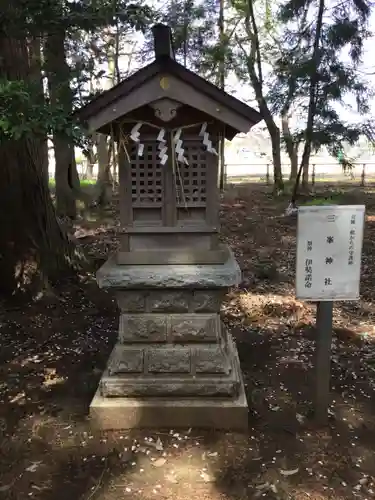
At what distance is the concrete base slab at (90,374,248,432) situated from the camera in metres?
3.51

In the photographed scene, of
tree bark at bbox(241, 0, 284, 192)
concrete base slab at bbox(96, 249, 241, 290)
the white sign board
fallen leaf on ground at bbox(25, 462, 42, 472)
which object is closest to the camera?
fallen leaf on ground at bbox(25, 462, 42, 472)

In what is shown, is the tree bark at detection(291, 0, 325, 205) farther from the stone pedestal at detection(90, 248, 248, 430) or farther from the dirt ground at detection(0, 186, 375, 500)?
the stone pedestal at detection(90, 248, 248, 430)

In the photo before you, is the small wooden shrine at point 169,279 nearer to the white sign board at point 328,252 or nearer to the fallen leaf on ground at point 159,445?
the fallen leaf on ground at point 159,445

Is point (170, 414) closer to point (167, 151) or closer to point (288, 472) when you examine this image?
point (288, 472)

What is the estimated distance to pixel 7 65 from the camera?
17.4ft

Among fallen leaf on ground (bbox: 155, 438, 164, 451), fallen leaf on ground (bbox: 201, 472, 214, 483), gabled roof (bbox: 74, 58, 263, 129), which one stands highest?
gabled roof (bbox: 74, 58, 263, 129)

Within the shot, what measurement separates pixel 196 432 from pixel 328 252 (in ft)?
5.34

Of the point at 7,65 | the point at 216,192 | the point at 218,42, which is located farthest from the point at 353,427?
the point at 218,42

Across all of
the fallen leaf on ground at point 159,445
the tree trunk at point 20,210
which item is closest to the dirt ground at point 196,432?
the fallen leaf on ground at point 159,445

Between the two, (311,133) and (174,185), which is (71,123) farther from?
(311,133)

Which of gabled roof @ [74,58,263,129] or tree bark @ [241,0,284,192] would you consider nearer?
gabled roof @ [74,58,263,129]

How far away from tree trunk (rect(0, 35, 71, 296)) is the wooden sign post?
3.67m

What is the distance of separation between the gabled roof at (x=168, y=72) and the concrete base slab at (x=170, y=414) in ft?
6.83

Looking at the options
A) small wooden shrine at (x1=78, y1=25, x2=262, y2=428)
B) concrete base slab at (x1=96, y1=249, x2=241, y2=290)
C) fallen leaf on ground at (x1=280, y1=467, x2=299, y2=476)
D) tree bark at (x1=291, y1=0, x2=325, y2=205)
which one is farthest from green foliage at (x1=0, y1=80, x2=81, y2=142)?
tree bark at (x1=291, y1=0, x2=325, y2=205)
